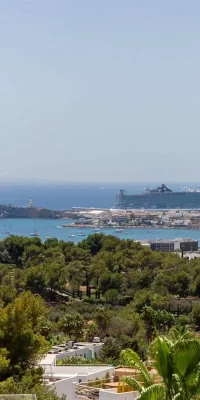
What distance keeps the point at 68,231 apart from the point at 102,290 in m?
70.6

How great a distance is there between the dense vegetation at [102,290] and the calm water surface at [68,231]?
175 feet

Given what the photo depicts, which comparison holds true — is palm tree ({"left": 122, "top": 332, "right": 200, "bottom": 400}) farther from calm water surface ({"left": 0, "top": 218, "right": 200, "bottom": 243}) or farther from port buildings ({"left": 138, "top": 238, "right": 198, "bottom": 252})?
calm water surface ({"left": 0, "top": 218, "right": 200, "bottom": 243})

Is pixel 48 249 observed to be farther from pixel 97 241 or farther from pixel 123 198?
pixel 123 198

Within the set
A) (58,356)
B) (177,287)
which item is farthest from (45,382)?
(177,287)

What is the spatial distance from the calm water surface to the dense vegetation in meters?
53.3

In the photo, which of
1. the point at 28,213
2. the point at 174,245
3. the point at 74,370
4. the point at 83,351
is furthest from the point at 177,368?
the point at 28,213

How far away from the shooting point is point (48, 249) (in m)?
36.3

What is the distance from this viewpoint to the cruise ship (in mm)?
147250

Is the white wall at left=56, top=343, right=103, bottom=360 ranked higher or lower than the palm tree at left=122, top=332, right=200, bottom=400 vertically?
lower

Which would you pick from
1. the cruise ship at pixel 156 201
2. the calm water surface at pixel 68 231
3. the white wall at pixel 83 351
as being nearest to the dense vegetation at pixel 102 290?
the white wall at pixel 83 351

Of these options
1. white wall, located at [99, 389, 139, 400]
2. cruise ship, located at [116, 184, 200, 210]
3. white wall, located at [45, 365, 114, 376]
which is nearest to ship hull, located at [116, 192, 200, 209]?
cruise ship, located at [116, 184, 200, 210]

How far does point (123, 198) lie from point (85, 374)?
135 m

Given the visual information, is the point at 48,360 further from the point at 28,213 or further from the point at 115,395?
the point at 28,213

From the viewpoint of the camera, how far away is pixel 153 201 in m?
148
